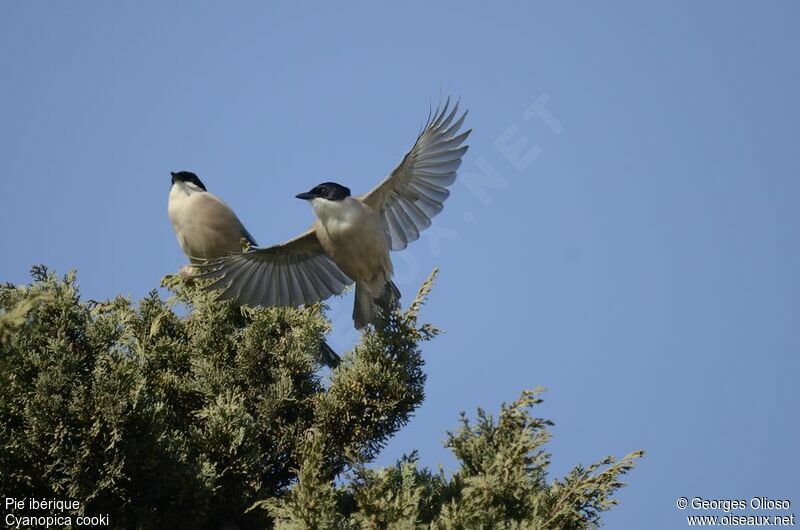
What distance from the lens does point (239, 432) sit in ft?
16.5

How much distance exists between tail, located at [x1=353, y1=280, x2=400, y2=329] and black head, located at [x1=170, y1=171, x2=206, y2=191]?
98.1 inches

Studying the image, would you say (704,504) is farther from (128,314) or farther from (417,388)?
(128,314)

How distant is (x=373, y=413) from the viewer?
5344 millimetres

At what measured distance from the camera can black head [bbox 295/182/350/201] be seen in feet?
22.9

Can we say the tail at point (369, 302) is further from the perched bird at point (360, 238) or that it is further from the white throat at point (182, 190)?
the white throat at point (182, 190)

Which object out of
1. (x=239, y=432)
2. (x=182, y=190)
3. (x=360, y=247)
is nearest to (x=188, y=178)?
(x=182, y=190)

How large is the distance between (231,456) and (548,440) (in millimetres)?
1634

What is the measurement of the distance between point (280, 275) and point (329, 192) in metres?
0.74

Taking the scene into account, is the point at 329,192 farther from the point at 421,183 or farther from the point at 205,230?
the point at 205,230

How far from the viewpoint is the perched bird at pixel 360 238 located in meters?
6.80

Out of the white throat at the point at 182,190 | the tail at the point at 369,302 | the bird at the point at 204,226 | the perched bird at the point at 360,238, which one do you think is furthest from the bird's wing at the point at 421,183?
the white throat at the point at 182,190

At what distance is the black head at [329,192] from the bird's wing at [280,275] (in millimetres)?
318

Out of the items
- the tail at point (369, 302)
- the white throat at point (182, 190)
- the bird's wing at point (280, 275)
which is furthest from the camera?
the white throat at point (182, 190)

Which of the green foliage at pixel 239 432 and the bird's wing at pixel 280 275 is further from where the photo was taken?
the bird's wing at pixel 280 275
